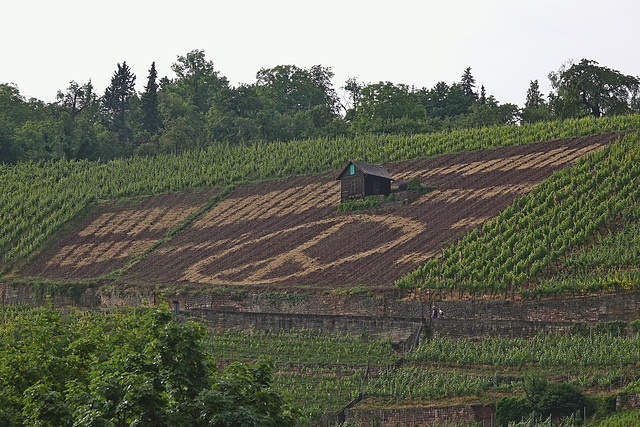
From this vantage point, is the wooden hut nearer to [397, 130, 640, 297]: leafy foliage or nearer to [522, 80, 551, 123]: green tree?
[397, 130, 640, 297]: leafy foliage

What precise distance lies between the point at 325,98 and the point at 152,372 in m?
104

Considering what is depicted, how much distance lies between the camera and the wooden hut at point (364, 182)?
183 ft

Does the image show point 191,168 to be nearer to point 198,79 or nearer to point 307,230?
point 307,230

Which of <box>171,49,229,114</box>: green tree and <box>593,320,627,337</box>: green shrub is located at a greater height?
<box>171,49,229,114</box>: green tree

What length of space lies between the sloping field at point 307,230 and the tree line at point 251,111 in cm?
1506

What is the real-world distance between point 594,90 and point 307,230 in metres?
27.4

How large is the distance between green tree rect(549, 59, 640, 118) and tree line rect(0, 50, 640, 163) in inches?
2.8

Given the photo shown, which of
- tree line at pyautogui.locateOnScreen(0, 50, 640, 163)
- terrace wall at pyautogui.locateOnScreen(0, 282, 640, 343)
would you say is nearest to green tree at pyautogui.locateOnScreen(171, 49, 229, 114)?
tree line at pyautogui.locateOnScreen(0, 50, 640, 163)

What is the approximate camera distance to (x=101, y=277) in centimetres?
5459

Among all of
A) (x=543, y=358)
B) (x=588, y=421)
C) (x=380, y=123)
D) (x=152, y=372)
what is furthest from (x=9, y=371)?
(x=380, y=123)

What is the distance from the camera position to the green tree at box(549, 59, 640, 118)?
69188 millimetres

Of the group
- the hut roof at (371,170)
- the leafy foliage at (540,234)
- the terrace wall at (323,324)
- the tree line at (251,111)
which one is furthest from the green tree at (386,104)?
the terrace wall at (323,324)

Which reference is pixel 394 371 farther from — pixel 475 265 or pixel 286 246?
pixel 286 246

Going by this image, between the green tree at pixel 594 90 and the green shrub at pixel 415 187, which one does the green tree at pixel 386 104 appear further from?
the green shrub at pixel 415 187
